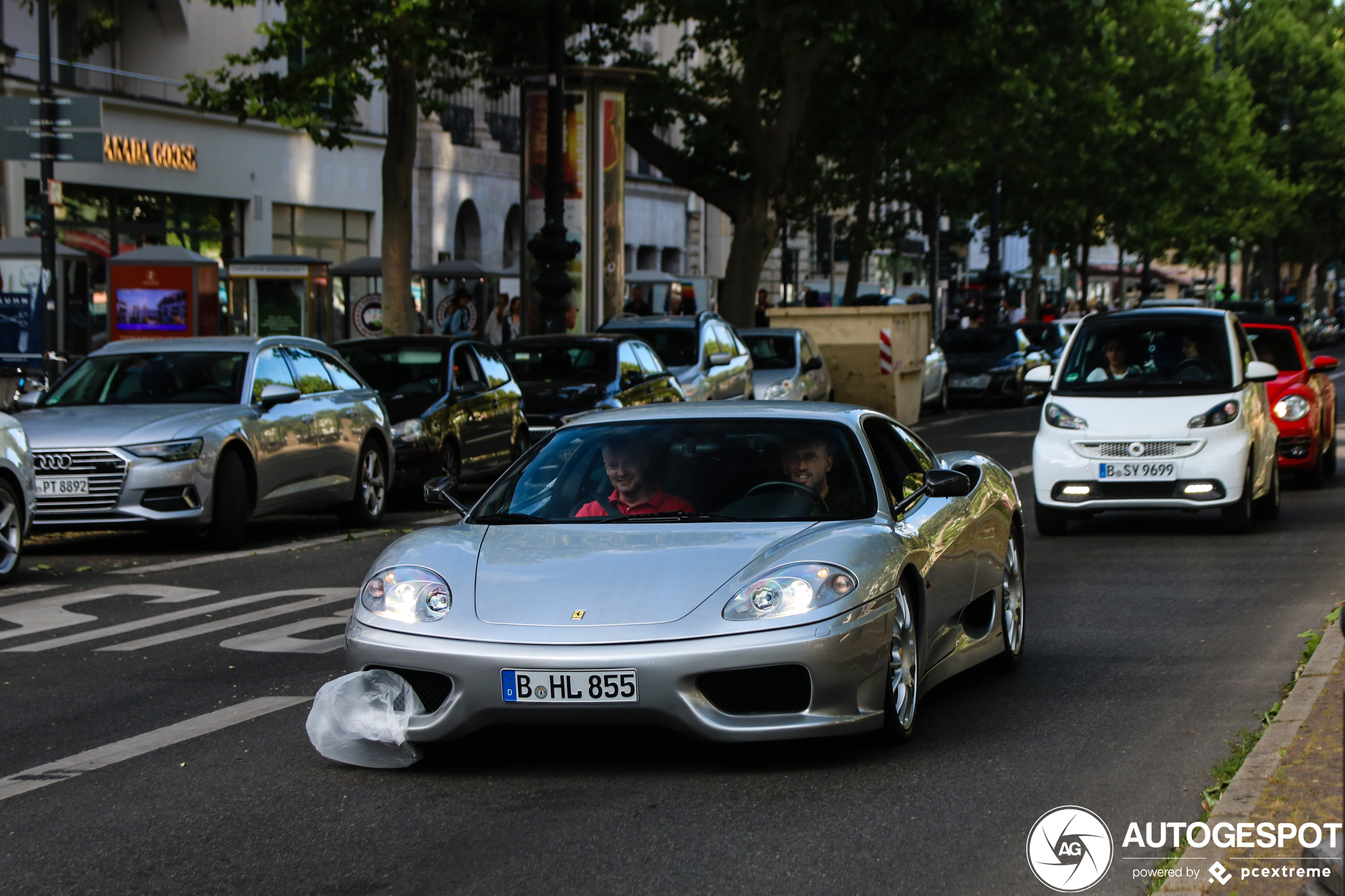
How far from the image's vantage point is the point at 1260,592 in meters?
10.7

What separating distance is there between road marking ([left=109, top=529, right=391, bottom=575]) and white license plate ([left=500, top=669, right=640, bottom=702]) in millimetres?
7100

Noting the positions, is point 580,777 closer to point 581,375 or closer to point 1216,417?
point 1216,417

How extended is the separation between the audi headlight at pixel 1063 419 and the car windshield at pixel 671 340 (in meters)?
8.74

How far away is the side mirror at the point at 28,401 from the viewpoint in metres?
14.4

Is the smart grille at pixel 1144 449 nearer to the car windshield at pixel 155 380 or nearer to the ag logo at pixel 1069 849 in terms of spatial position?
the car windshield at pixel 155 380

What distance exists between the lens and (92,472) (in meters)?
13.0

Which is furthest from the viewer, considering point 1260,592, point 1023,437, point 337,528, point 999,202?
point 999,202

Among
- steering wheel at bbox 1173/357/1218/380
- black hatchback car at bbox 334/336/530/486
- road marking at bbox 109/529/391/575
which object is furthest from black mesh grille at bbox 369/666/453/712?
black hatchback car at bbox 334/336/530/486

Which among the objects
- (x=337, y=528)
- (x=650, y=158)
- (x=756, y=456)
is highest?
(x=650, y=158)

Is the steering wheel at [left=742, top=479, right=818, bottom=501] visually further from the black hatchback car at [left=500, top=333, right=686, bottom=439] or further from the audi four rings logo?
the black hatchback car at [left=500, top=333, right=686, bottom=439]

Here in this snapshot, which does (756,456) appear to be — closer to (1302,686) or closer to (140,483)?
(1302,686)

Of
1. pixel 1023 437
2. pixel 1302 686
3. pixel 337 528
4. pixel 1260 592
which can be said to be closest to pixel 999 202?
pixel 1023 437

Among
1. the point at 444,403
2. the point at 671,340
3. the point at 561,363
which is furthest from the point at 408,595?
the point at 671,340

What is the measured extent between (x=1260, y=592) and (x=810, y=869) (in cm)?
639
